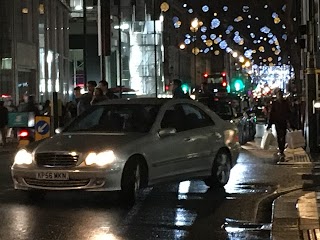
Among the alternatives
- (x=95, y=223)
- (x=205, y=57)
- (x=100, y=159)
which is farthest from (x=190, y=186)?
(x=205, y=57)

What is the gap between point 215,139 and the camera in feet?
46.0

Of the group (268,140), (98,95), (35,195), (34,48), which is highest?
(34,48)

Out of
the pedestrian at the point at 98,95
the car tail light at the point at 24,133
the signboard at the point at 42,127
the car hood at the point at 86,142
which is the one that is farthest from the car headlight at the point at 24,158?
the car tail light at the point at 24,133

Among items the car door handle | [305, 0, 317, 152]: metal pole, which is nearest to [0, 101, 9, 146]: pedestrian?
[305, 0, 317, 152]: metal pole

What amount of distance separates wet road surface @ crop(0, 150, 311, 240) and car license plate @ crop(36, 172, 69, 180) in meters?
0.43

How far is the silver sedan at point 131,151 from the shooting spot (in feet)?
38.3

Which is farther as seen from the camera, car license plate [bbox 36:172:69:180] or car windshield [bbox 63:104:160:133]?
car windshield [bbox 63:104:160:133]

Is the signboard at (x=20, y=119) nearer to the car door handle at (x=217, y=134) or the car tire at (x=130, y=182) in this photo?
the car door handle at (x=217, y=134)

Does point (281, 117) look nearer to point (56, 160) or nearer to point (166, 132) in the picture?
point (166, 132)

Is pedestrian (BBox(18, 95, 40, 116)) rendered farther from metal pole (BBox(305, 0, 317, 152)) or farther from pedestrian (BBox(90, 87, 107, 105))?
metal pole (BBox(305, 0, 317, 152))

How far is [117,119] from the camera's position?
43.1 feet

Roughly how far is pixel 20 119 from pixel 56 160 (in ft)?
46.6

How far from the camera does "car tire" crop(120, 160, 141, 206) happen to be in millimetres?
11844

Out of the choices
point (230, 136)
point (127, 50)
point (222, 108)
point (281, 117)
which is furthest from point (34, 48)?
point (230, 136)
